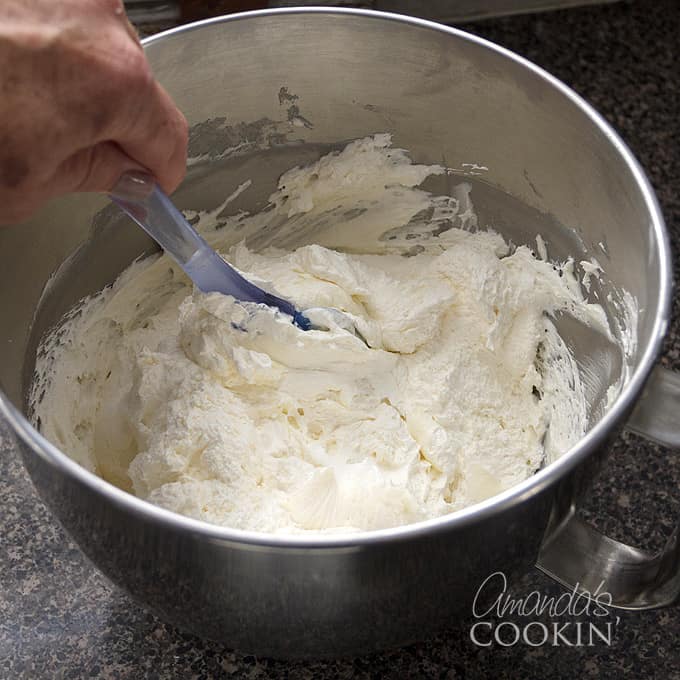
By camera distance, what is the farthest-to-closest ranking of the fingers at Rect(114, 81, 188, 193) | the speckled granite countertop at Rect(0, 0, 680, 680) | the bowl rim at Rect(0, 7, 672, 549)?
1. the speckled granite countertop at Rect(0, 0, 680, 680)
2. the fingers at Rect(114, 81, 188, 193)
3. the bowl rim at Rect(0, 7, 672, 549)

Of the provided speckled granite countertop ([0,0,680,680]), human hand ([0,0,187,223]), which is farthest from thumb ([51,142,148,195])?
speckled granite countertop ([0,0,680,680])

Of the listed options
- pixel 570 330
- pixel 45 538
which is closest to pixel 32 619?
pixel 45 538

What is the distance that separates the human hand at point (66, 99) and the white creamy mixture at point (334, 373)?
0.93 ft

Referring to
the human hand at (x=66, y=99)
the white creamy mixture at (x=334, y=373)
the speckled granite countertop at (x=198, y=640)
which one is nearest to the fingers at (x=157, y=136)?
the human hand at (x=66, y=99)

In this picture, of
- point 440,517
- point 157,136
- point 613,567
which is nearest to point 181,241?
point 157,136

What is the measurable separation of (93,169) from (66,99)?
0.29ft

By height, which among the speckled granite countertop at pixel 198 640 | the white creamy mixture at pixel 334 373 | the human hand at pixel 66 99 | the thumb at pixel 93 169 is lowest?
the speckled granite countertop at pixel 198 640

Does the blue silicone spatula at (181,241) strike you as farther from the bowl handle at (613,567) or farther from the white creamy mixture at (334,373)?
the bowl handle at (613,567)

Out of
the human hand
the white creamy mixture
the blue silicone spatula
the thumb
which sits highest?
the human hand

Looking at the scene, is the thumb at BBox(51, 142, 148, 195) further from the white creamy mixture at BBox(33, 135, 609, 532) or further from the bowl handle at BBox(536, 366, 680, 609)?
the bowl handle at BBox(536, 366, 680, 609)

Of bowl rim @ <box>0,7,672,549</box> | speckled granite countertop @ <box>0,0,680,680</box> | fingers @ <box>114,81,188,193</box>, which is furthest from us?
speckled granite countertop @ <box>0,0,680,680</box>

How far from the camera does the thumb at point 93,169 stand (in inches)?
27.5

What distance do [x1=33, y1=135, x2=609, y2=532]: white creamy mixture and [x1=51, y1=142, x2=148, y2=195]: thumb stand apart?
A: 0.81ft

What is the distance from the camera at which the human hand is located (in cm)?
62
